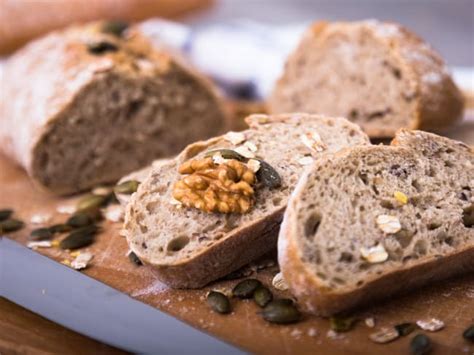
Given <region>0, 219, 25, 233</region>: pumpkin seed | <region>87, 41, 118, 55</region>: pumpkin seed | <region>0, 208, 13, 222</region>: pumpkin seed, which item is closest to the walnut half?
<region>0, 219, 25, 233</region>: pumpkin seed

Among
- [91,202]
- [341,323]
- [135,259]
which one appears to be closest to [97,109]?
[91,202]

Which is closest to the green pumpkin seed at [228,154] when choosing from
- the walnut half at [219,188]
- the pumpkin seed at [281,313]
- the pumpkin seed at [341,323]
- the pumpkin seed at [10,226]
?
the walnut half at [219,188]

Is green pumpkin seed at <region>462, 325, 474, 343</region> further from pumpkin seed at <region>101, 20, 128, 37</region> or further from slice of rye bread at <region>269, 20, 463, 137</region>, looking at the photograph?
pumpkin seed at <region>101, 20, 128, 37</region>

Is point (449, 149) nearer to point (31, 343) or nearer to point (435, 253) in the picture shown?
point (435, 253)

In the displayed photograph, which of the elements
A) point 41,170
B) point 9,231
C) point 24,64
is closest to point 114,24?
point 24,64

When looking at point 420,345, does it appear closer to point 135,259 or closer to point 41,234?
point 135,259

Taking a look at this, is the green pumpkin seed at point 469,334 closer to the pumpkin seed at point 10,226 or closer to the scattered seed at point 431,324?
the scattered seed at point 431,324
